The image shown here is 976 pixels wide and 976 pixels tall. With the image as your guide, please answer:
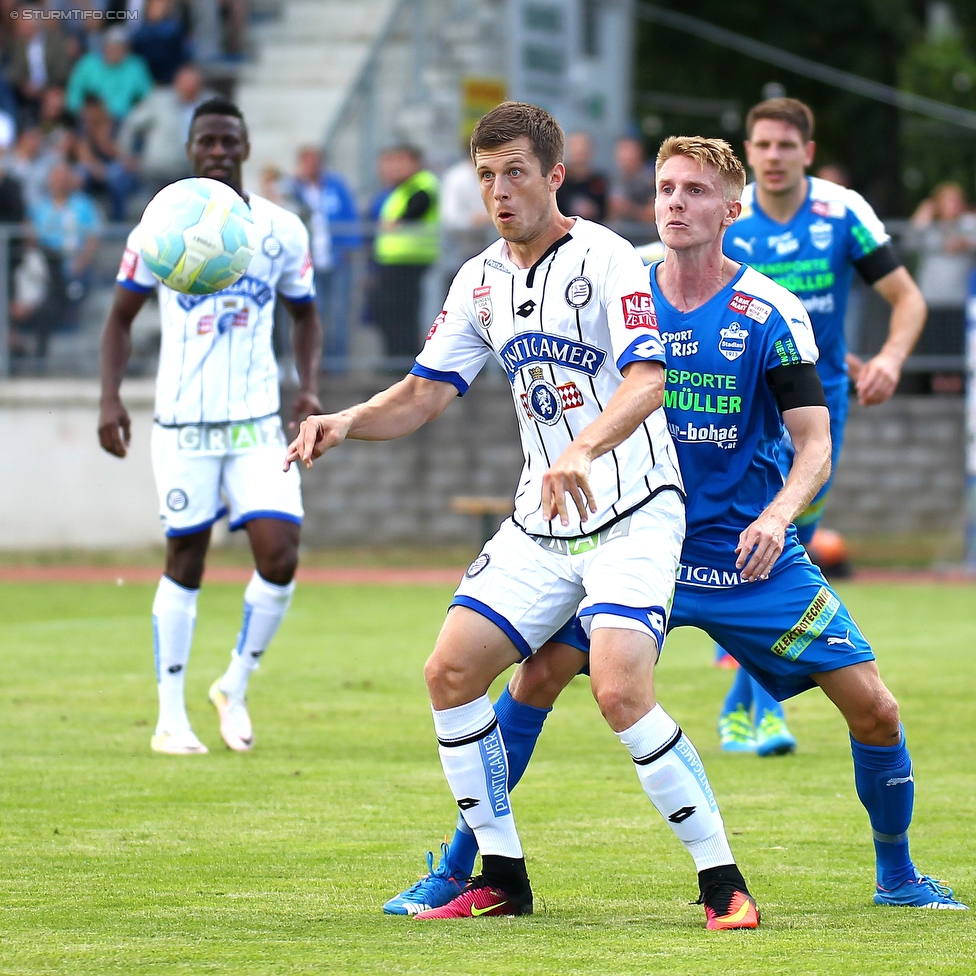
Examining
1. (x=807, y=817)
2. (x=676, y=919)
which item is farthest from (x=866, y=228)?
(x=676, y=919)

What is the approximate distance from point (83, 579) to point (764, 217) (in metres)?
10.2

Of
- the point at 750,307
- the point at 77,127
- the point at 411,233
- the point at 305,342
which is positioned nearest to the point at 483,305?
the point at 750,307

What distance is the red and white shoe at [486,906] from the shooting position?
5.24 metres

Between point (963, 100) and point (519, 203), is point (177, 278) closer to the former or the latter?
point (519, 203)

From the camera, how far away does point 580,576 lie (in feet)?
17.1

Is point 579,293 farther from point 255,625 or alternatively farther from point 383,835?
point 255,625

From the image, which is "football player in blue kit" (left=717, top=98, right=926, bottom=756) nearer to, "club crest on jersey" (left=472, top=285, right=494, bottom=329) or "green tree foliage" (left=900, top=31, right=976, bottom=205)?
"club crest on jersey" (left=472, top=285, right=494, bottom=329)

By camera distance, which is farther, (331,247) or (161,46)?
(161,46)

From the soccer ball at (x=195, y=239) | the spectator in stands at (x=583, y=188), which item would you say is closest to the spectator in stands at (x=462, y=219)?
the spectator in stands at (x=583, y=188)

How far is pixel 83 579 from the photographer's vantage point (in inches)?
671

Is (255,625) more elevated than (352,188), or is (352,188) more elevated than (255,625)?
(352,188)

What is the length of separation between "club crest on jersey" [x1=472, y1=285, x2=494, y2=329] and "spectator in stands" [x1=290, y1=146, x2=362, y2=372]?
1206 cm

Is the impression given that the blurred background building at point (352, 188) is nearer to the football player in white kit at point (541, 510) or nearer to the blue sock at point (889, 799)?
the football player in white kit at point (541, 510)

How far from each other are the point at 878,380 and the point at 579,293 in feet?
10.2
